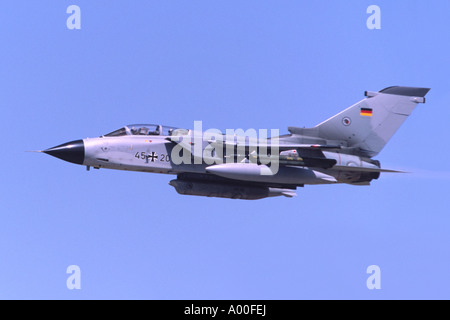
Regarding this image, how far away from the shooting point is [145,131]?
2652 cm

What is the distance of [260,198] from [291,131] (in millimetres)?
2267

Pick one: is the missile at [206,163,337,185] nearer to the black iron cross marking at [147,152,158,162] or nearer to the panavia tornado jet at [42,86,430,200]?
the panavia tornado jet at [42,86,430,200]

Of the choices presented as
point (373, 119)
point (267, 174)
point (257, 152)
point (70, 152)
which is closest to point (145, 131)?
point (70, 152)

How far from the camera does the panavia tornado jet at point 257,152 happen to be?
26.0m

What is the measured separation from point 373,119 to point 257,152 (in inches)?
142

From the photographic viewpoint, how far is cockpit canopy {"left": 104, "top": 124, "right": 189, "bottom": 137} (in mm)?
26484

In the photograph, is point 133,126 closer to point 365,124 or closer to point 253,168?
point 253,168

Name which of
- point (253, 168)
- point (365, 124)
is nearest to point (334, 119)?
point (365, 124)

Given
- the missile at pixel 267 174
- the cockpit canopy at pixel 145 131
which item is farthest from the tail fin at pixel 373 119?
the cockpit canopy at pixel 145 131

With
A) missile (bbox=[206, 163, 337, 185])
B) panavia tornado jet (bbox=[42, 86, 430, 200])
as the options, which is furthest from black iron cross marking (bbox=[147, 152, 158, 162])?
missile (bbox=[206, 163, 337, 185])

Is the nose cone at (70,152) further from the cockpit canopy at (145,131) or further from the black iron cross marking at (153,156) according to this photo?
the black iron cross marking at (153,156)

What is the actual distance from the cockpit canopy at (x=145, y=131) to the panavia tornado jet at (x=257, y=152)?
0.09ft

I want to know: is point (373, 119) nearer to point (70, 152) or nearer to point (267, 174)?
point (267, 174)

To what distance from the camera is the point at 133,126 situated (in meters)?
26.6
